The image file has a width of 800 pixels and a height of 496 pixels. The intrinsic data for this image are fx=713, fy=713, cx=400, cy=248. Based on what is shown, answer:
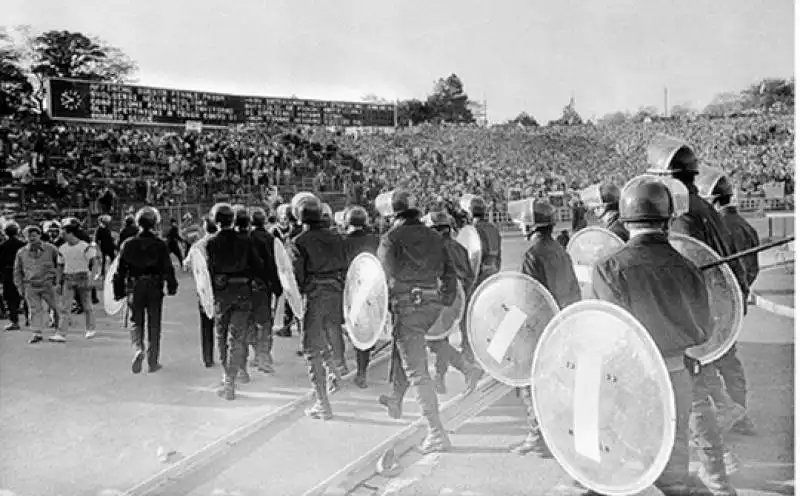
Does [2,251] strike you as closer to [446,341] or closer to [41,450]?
[41,450]

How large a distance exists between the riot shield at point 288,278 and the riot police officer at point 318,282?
208 millimetres

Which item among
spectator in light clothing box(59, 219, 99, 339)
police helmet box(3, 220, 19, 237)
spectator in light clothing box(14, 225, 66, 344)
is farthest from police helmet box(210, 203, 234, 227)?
police helmet box(3, 220, 19, 237)

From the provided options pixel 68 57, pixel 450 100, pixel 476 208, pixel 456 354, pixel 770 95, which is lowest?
pixel 456 354

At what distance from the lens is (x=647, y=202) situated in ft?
9.05

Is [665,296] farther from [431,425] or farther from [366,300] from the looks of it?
[366,300]

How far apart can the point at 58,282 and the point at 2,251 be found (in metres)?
1.16

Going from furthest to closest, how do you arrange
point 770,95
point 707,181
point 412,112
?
point 412,112 → point 707,181 → point 770,95

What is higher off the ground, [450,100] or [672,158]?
[450,100]

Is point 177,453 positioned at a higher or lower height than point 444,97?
lower

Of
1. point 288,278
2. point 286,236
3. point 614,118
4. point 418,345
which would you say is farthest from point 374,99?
point 418,345

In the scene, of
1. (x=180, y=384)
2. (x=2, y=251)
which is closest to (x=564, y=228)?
(x=180, y=384)

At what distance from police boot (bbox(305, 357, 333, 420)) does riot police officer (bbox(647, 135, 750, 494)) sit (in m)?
2.32

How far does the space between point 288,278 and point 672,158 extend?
2.88m

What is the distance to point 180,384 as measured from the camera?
570 centimetres
